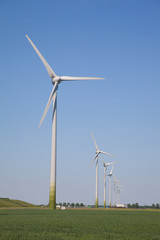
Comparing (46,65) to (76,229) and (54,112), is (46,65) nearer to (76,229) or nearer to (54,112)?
(54,112)

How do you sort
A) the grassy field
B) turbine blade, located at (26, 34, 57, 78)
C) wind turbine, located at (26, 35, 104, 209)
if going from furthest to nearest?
turbine blade, located at (26, 34, 57, 78) < wind turbine, located at (26, 35, 104, 209) < the grassy field

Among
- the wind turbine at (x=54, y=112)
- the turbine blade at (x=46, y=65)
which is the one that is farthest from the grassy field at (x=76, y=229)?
the turbine blade at (x=46, y=65)

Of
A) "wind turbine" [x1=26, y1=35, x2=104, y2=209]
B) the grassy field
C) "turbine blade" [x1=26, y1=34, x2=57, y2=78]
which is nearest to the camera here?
the grassy field

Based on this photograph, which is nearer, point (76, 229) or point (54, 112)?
point (76, 229)

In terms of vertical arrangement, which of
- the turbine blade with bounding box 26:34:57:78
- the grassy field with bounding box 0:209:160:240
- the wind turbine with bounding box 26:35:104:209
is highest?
the turbine blade with bounding box 26:34:57:78


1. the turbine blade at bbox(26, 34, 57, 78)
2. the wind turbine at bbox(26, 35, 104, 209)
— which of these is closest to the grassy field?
the wind turbine at bbox(26, 35, 104, 209)

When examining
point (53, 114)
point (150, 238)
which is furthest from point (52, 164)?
point (150, 238)

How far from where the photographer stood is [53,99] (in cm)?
6347

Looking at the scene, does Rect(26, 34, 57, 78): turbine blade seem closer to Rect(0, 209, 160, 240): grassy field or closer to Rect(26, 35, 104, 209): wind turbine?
Rect(26, 35, 104, 209): wind turbine

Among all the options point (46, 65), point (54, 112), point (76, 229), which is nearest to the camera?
point (76, 229)

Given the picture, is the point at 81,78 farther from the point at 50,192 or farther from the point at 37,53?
the point at 50,192

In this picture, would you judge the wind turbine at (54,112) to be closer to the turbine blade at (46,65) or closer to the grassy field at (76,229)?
the turbine blade at (46,65)

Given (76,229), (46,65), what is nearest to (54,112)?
(46,65)

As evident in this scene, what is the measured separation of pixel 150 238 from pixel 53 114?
48203 mm
